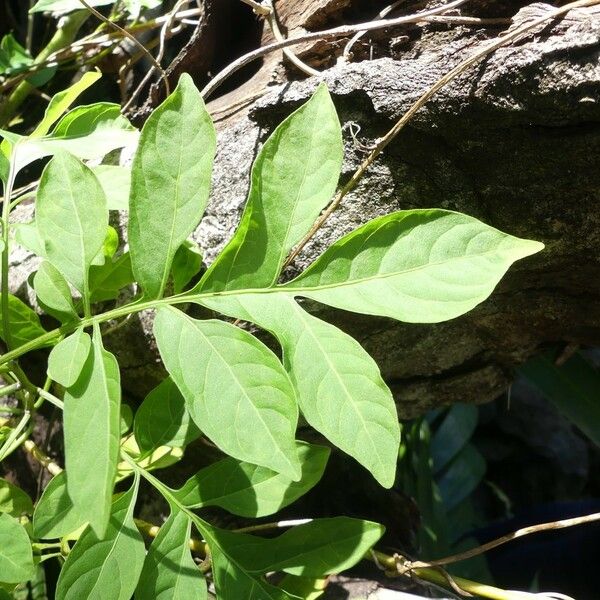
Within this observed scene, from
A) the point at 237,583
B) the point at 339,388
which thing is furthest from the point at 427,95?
the point at 237,583

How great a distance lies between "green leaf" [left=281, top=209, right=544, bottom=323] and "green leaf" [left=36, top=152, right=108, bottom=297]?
0.20 meters

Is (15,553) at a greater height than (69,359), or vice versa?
(69,359)

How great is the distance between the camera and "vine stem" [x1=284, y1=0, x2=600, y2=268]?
2.46 feet

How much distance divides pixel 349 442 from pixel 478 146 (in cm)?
42

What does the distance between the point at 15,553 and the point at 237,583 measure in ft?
0.79

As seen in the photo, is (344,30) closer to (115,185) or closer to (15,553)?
(115,185)

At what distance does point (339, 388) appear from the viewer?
2.01 ft

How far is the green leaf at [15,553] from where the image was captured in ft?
2.32

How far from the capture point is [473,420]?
74.7 inches

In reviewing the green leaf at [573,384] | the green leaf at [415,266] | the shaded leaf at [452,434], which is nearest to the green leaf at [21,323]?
the green leaf at [415,266]

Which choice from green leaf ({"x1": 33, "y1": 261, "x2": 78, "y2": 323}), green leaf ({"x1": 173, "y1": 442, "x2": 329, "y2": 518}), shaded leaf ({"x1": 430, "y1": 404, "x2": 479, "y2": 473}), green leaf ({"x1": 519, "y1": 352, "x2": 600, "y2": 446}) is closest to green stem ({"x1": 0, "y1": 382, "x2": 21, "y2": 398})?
green leaf ({"x1": 33, "y1": 261, "x2": 78, "y2": 323})

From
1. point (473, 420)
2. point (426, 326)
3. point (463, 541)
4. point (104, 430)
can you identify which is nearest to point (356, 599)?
point (426, 326)

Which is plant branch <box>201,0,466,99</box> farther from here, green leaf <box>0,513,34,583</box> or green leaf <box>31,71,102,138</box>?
green leaf <box>0,513,34,583</box>

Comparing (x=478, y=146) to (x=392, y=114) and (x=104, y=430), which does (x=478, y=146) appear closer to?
(x=392, y=114)
